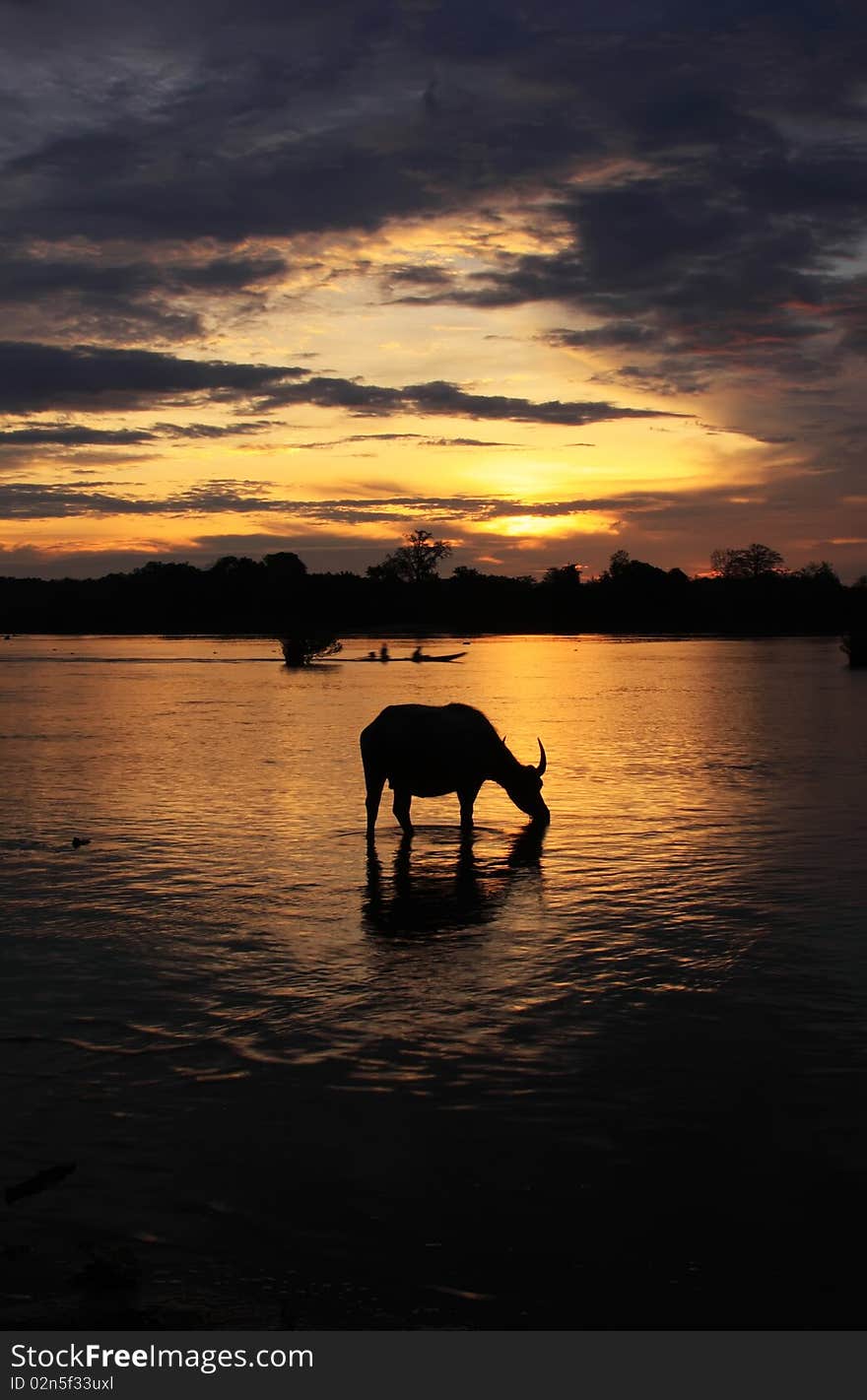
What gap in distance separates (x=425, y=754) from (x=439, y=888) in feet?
7.83

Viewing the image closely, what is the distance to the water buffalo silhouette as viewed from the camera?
13359 millimetres

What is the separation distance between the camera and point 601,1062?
6.61 metres

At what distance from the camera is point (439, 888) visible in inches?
449

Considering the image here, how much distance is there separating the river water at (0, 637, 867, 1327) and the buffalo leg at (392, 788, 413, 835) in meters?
0.22

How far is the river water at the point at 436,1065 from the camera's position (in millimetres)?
4504

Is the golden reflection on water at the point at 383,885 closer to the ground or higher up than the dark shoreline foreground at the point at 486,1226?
higher up

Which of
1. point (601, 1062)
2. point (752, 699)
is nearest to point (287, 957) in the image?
point (601, 1062)

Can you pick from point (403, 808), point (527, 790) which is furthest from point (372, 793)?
point (527, 790)

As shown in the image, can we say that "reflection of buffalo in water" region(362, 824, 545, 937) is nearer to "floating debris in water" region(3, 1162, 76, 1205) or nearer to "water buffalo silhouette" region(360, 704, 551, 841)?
"water buffalo silhouette" region(360, 704, 551, 841)

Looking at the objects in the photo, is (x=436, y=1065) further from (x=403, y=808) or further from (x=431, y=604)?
(x=431, y=604)

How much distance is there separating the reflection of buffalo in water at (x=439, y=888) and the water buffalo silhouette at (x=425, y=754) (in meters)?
0.55

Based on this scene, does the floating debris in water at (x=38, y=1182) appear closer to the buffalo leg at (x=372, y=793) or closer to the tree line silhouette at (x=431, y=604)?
the buffalo leg at (x=372, y=793)

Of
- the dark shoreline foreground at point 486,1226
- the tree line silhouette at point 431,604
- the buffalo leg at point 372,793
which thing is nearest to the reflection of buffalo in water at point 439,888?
the buffalo leg at point 372,793
